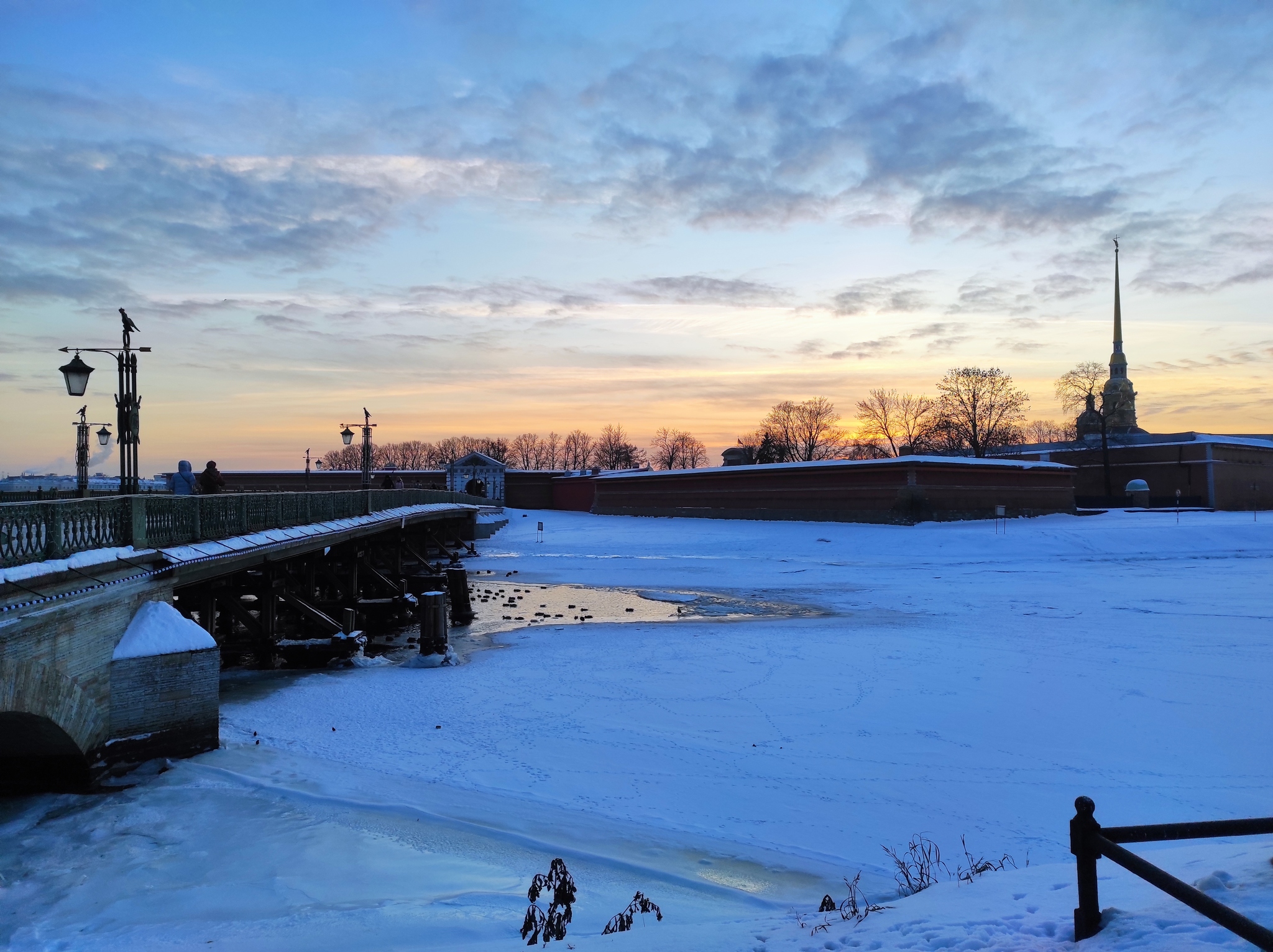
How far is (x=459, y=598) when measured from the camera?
20.5 metres

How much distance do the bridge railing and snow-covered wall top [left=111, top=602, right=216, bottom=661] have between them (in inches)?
28.0

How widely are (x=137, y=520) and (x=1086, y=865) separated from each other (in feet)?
29.8

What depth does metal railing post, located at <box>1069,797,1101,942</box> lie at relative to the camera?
3.71m

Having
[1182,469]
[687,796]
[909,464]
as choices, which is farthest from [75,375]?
[1182,469]

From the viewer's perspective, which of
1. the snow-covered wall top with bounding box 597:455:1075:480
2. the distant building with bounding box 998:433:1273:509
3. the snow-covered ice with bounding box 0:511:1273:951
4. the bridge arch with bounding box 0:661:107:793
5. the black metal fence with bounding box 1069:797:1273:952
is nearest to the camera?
the black metal fence with bounding box 1069:797:1273:952

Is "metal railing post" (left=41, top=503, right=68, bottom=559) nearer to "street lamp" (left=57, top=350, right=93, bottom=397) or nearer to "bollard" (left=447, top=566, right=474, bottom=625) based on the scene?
"street lamp" (left=57, top=350, right=93, bottom=397)

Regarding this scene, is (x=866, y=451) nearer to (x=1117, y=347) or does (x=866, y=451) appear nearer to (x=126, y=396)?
(x=1117, y=347)

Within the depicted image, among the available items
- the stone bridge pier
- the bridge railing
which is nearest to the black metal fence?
the stone bridge pier

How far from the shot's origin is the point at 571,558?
37.2m

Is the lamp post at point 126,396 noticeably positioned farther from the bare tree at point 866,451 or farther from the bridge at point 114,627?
the bare tree at point 866,451

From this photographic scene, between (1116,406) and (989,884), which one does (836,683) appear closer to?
(989,884)

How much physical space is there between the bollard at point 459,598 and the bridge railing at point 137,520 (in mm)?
3734

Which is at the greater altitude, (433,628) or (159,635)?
(159,635)

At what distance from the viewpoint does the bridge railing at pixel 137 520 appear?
22.8ft
